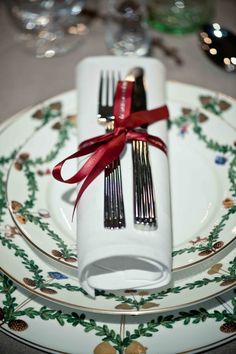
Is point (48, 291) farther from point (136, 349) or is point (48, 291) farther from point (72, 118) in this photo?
point (72, 118)

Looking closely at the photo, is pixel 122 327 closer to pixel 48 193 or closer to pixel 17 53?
pixel 48 193

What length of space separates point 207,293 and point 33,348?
206 mm

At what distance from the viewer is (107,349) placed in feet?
1.81

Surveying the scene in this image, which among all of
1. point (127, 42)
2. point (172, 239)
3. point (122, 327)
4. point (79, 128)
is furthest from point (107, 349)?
point (127, 42)

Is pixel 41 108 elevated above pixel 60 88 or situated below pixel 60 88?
below

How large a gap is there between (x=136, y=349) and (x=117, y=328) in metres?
0.03

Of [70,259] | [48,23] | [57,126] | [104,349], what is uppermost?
[48,23]

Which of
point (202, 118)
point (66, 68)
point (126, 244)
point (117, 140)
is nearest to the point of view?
point (126, 244)

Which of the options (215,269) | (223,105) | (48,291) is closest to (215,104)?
(223,105)

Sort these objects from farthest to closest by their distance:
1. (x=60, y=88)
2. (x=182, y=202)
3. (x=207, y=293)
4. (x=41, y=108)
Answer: (x=60, y=88) → (x=41, y=108) → (x=182, y=202) → (x=207, y=293)

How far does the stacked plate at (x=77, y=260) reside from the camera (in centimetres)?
56

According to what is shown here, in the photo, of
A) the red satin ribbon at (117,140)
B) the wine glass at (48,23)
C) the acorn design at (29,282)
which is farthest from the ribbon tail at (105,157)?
the wine glass at (48,23)

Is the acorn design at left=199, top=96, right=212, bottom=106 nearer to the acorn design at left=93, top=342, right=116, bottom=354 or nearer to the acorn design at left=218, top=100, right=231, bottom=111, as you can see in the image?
the acorn design at left=218, top=100, right=231, bottom=111

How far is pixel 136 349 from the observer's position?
551 millimetres
